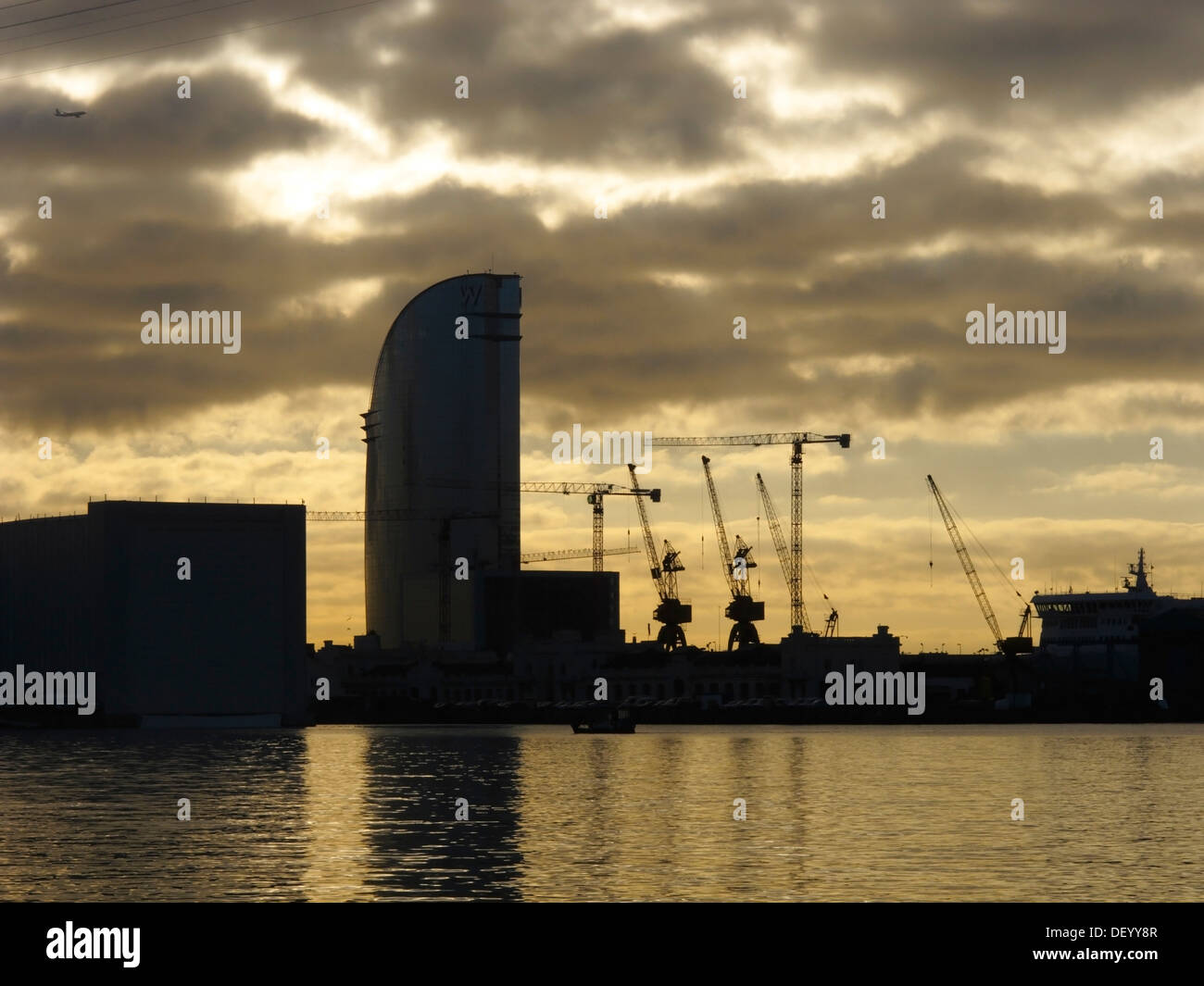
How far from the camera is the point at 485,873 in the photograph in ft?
189

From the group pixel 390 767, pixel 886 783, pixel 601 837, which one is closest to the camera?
pixel 601 837

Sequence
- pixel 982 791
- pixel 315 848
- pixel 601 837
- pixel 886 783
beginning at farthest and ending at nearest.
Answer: pixel 886 783 → pixel 982 791 → pixel 601 837 → pixel 315 848

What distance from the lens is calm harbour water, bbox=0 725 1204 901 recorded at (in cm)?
5500

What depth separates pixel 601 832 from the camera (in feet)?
245

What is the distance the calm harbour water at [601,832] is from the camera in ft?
180

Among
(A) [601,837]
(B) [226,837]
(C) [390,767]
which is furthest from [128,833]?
(C) [390,767]

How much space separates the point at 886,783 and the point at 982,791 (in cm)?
1014
